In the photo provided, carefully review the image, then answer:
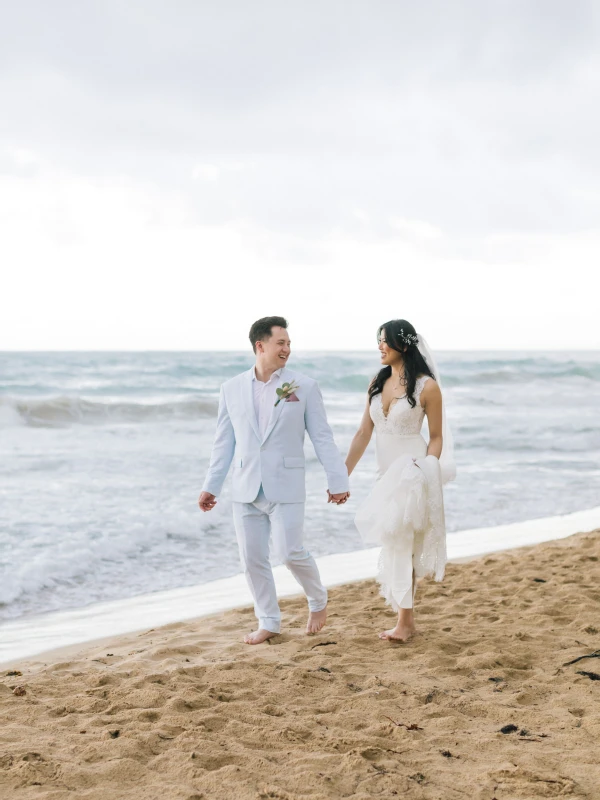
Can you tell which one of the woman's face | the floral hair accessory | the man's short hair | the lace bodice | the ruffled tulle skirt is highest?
the man's short hair

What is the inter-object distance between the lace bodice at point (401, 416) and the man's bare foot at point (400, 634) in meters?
1.16

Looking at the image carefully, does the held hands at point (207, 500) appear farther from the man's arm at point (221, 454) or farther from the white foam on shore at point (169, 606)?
the white foam on shore at point (169, 606)

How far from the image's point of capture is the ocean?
679cm

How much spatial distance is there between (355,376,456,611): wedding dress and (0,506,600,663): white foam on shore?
5.56ft

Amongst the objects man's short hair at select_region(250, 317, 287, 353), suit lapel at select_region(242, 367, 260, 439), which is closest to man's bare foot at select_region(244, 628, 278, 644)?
suit lapel at select_region(242, 367, 260, 439)

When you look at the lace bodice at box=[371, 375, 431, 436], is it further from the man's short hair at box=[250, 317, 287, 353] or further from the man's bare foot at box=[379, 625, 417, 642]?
the man's bare foot at box=[379, 625, 417, 642]

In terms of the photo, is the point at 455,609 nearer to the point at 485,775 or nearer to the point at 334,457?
the point at 334,457

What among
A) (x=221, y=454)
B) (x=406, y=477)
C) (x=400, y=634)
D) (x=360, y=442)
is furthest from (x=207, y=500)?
(x=400, y=634)

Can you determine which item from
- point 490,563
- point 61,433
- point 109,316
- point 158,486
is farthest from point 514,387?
point 490,563

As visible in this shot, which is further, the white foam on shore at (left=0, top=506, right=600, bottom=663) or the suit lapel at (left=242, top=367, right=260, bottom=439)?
the white foam on shore at (left=0, top=506, right=600, bottom=663)

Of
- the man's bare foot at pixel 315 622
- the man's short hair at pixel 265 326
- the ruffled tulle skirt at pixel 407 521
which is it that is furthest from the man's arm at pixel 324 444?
the man's bare foot at pixel 315 622

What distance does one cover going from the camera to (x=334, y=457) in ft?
15.0

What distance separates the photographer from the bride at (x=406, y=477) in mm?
4469

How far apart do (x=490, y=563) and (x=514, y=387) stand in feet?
97.1
